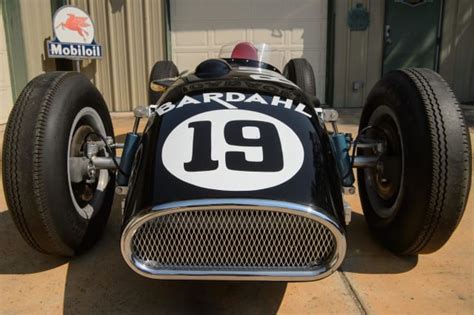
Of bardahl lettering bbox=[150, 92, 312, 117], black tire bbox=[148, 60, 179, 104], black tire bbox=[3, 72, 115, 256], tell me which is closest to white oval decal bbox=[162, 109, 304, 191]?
bardahl lettering bbox=[150, 92, 312, 117]

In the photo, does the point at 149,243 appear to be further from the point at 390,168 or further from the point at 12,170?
the point at 390,168

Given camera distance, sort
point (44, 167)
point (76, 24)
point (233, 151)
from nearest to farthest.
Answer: point (233, 151) → point (44, 167) → point (76, 24)

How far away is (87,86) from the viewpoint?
2.86 meters

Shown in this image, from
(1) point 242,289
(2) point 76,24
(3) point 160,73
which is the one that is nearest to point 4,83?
(2) point 76,24

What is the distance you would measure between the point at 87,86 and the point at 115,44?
537cm

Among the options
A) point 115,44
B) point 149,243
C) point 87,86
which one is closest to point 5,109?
point 115,44

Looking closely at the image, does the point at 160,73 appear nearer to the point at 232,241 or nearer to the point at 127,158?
the point at 127,158

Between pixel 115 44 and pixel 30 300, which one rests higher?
pixel 115 44

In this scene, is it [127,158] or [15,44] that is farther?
[15,44]

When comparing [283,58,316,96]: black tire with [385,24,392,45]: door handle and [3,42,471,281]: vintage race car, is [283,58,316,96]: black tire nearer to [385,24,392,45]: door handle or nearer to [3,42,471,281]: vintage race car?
[3,42,471,281]: vintage race car

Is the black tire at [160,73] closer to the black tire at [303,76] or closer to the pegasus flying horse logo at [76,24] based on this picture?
the black tire at [303,76]

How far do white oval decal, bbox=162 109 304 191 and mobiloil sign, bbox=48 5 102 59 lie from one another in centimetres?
575

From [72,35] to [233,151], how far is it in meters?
6.20

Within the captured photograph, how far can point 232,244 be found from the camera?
75.5 inches
